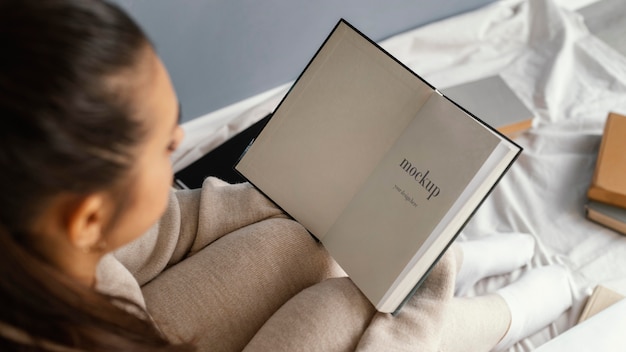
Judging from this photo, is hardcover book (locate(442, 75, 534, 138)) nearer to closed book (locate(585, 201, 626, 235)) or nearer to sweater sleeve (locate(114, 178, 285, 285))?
closed book (locate(585, 201, 626, 235))

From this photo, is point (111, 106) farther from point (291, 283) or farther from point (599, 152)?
point (599, 152)

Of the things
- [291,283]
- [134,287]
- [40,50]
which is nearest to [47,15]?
[40,50]

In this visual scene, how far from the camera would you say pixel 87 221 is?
456 mm

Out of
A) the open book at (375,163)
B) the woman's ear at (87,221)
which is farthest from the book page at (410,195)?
the woman's ear at (87,221)

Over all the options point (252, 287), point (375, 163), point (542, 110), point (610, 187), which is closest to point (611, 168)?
point (610, 187)

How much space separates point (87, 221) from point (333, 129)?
37cm

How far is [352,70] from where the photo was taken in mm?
755

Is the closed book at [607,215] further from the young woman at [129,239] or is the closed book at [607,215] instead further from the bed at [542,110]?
the young woman at [129,239]

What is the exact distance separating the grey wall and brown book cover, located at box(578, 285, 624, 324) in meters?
0.68

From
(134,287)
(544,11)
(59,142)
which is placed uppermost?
(544,11)

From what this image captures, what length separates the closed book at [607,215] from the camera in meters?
1.03

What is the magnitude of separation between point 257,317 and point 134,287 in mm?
144

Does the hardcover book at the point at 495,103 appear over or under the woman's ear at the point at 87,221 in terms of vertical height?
over

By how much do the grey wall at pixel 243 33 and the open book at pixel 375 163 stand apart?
40 cm
